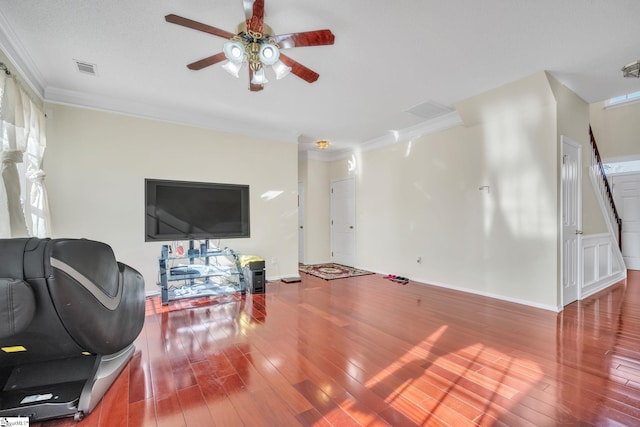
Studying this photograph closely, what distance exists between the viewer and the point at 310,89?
3.47 meters

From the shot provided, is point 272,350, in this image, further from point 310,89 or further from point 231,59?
point 310,89

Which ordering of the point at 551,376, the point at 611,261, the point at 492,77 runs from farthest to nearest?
Result: 1. the point at 611,261
2. the point at 492,77
3. the point at 551,376

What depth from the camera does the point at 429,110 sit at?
164 inches

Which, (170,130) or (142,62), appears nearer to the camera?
(142,62)

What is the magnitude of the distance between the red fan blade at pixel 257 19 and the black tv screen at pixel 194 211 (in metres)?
2.81

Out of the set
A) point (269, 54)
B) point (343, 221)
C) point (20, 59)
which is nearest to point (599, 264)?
point (343, 221)

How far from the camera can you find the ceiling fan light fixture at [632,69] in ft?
9.42

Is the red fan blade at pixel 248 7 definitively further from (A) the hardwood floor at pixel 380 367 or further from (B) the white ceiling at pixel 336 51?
(A) the hardwood floor at pixel 380 367

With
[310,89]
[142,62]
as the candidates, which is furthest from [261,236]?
[142,62]

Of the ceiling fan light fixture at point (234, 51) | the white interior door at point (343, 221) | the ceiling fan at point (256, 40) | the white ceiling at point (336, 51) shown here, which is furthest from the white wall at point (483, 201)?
the ceiling fan light fixture at point (234, 51)

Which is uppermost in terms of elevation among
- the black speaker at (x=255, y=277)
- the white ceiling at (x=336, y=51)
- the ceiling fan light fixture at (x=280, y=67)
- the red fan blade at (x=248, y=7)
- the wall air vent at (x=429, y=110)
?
the white ceiling at (x=336, y=51)

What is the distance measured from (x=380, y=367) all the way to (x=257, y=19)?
2.62 meters

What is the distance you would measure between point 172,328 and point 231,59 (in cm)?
258

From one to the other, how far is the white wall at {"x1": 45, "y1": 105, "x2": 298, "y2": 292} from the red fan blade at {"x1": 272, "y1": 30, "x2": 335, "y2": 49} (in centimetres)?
277
